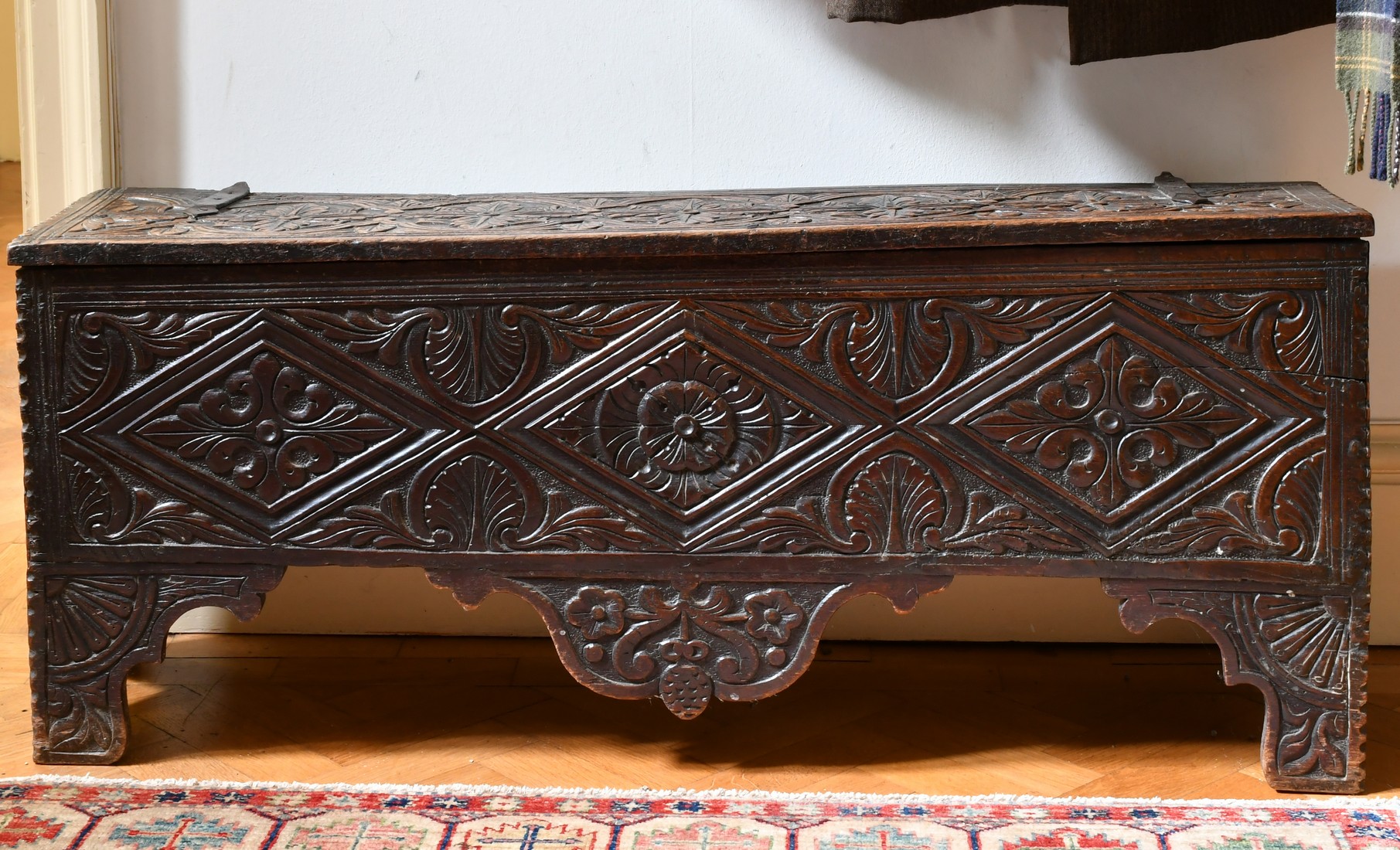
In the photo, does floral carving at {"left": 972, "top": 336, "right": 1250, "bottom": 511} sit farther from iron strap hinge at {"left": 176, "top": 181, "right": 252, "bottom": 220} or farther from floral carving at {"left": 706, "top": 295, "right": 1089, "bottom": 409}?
iron strap hinge at {"left": 176, "top": 181, "right": 252, "bottom": 220}

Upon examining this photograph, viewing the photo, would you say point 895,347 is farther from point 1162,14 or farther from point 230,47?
point 230,47

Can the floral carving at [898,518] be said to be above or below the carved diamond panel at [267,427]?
below

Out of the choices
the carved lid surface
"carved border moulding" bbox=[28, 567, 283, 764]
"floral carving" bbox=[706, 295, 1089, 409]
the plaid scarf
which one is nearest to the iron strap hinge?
the carved lid surface

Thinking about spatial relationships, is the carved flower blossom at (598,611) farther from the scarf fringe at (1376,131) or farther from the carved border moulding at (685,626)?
the scarf fringe at (1376,131)

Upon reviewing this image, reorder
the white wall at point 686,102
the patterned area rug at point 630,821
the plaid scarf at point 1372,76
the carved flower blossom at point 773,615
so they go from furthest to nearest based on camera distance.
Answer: the white wall at point 686,102 < the carved flower blossom at point 773,615 < the patterned area rug at point 630,821 < the plaid scarf at point 1372,76

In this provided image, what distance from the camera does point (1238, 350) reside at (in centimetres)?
132

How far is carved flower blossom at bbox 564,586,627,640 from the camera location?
142cm

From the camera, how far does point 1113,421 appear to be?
1340mm

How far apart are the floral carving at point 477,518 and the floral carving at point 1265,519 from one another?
0.56 m

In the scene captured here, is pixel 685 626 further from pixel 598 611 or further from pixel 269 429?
pixel 269 429

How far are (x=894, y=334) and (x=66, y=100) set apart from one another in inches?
45.0

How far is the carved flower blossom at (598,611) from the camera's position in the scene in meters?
1.42

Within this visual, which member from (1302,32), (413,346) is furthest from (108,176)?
(1302,32)

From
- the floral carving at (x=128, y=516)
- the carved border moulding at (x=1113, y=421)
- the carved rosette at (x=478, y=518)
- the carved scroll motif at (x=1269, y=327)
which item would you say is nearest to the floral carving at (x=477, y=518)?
the carved rosette at (x=478, y=518)
